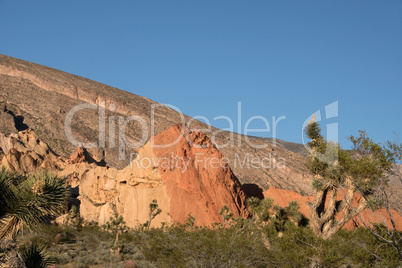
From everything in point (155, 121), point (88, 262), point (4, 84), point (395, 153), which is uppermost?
point (4, 84)

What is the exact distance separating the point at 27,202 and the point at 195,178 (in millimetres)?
23006

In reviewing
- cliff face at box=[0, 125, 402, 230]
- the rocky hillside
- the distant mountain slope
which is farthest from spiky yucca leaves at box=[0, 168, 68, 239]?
the distant mountain slope

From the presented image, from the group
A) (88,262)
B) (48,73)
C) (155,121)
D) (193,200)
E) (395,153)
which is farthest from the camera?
(48,73)

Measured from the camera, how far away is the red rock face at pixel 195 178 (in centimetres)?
2894

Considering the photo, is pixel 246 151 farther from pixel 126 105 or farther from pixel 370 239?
pixel 370 239

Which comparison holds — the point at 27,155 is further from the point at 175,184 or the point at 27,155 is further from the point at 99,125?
the point at 99,125

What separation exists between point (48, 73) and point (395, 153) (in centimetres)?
8474

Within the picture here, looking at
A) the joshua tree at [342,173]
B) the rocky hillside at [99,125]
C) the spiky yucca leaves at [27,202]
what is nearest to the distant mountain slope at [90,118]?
the rocky hillside at [99,125]

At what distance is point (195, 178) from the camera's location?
30391mm

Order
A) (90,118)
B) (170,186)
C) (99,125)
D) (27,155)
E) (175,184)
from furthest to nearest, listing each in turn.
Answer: (90,118), (99,125), (27,155), (175,184), (170,186)

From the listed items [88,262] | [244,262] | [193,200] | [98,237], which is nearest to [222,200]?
[193,200]

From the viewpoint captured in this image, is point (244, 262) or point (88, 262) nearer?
point (244, 262)

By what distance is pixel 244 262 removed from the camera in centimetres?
1703

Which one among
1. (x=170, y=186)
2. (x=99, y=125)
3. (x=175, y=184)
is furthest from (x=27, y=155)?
(x=99, y=125)
